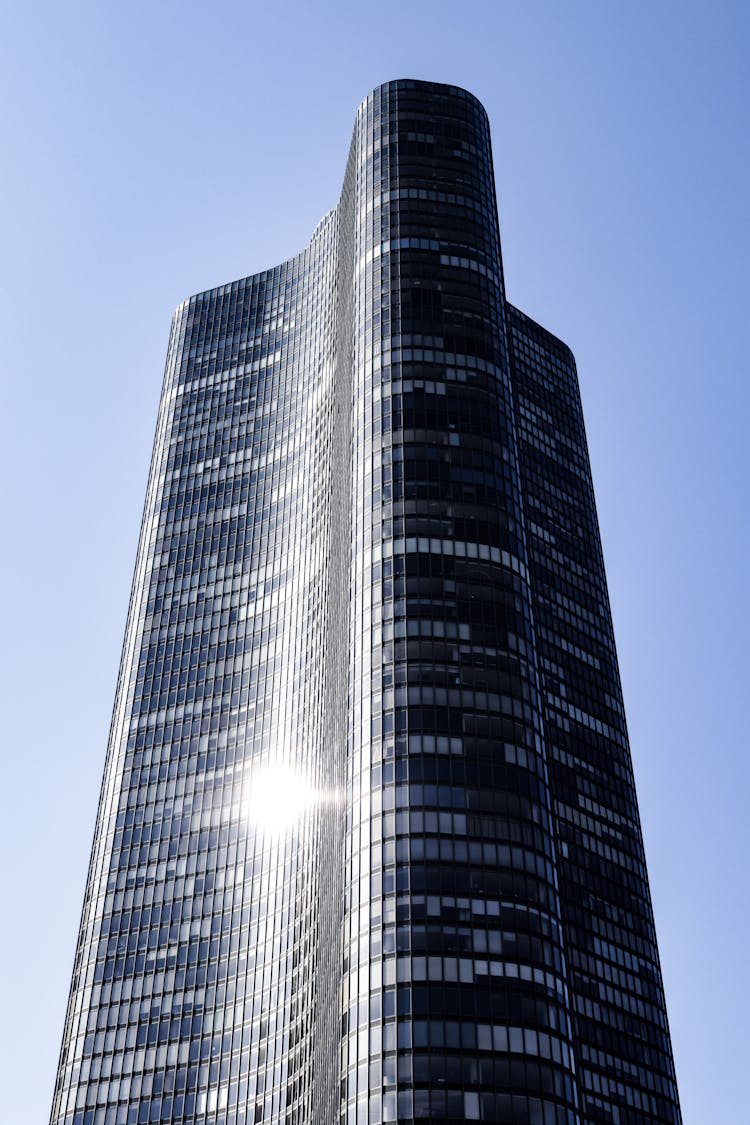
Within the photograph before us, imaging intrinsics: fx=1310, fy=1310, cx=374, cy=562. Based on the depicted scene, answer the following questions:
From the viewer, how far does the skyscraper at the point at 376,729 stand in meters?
92.5

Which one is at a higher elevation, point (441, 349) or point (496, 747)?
point (441, 349)

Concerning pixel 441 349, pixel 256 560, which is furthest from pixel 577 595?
pixel 441 349

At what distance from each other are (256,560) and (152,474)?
90.4ft

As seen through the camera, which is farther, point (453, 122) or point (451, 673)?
point (453, 122)

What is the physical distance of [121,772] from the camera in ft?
505

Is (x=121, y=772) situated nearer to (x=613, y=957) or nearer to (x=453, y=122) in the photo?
(x=613, y=957)

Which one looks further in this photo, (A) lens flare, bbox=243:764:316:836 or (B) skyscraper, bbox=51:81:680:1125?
(A) lens flare, bbox=243:764:316:836

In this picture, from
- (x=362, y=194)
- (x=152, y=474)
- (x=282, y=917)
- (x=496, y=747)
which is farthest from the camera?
(x=152, y=474)

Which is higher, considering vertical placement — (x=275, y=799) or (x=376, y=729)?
(x=275, y=799)

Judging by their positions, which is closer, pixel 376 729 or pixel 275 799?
pixel 376 729

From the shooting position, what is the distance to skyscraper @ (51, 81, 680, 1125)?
3642 inches

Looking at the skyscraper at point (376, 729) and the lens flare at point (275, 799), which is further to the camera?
the lens flare at point (275, 799)

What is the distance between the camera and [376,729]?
101875 mm

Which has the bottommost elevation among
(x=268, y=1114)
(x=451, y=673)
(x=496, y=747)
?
(x=268, y=1114)
